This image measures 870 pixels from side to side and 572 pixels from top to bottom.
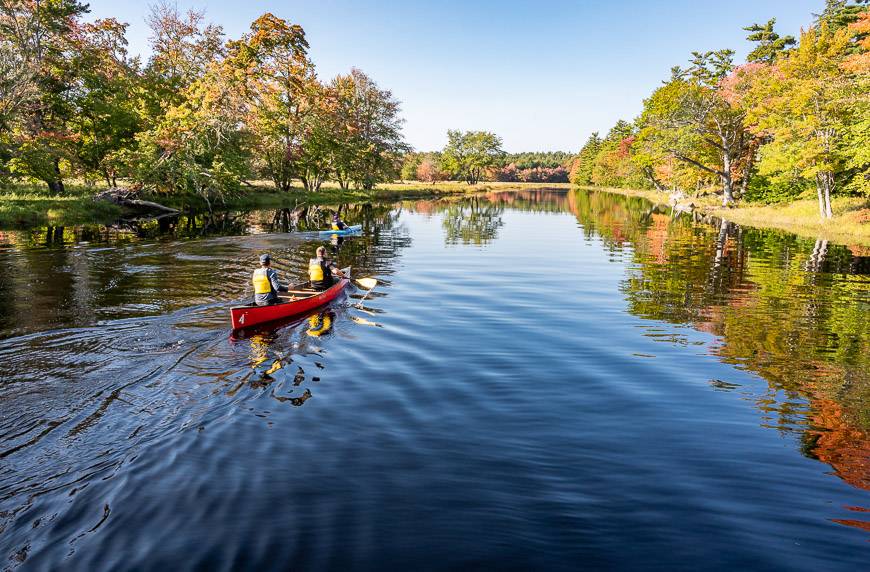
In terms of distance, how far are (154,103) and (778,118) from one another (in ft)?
177

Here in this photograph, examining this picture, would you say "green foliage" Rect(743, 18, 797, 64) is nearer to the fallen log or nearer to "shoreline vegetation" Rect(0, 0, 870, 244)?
"shoreline vegetation" Rect(0, 0, 870, 244)

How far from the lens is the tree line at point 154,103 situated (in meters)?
36.2

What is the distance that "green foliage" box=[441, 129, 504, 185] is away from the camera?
446ft

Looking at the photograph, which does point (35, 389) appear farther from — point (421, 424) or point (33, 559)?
point (421, 424)

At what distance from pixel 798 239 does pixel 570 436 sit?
35.0 m

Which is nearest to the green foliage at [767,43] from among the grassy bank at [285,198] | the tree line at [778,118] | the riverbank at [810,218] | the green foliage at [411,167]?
the tree line at [778,118]

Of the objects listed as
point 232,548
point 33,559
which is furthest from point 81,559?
point 232,548

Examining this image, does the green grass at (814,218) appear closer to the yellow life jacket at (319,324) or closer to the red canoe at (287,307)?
the red canoe at (287,307)

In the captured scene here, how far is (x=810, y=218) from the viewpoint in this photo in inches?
1524

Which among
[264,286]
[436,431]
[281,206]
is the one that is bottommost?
[436,431]

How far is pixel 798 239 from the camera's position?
34.7 m

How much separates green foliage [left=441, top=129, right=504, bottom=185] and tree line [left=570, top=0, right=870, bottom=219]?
6316cm

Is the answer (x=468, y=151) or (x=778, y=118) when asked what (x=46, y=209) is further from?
(x=468, y=151)

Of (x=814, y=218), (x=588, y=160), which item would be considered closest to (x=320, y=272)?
(x=814, y=218)
